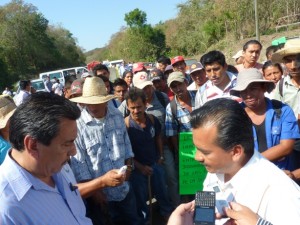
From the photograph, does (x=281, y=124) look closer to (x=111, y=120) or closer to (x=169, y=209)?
(x=111, y=120)

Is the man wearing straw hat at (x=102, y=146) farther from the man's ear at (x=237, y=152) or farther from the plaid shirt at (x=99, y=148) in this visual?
the man's ear at (x=237, y=152)

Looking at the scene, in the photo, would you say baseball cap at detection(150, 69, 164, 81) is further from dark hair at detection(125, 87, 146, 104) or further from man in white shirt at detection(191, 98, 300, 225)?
man in white shirt at detection(191, 98, 300, 225)

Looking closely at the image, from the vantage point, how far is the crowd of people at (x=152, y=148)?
1600 millimetres

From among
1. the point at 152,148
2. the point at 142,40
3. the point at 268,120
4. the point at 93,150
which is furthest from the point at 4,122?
the point at 142,40

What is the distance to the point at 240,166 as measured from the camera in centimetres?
167

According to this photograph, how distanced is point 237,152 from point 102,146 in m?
1.73

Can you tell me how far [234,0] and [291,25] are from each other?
5174mm

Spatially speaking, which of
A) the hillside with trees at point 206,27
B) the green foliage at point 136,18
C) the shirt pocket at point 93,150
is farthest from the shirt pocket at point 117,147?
the green foliage at point 136,18

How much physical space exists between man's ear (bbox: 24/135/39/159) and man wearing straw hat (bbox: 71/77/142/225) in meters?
1.33

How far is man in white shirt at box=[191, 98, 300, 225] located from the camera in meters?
1.44

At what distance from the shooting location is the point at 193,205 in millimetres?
1599

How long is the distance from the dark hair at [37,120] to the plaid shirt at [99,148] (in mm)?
1320

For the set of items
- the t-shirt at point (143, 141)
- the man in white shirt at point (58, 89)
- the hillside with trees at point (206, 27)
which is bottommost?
the man in white shirt at point (58, 89)

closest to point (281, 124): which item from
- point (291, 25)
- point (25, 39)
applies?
point (291, 25)
